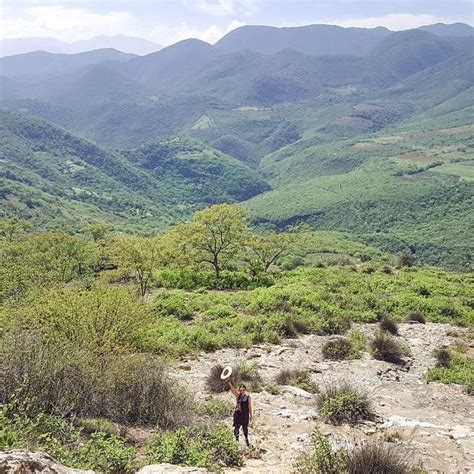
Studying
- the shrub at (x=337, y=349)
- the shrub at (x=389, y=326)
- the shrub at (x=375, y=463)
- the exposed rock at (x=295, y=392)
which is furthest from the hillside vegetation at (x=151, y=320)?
the shrub at (x=375, y=463)

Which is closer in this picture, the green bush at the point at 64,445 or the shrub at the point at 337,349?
the green bush at the point at 64,445

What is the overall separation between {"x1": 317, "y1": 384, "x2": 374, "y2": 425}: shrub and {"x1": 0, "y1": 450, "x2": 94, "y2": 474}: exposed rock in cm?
802

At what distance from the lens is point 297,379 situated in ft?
56.7

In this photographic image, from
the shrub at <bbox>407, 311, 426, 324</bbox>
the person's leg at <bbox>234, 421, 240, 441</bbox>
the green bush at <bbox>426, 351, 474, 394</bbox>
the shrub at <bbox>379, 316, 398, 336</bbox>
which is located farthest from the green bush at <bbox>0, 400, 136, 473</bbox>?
the shrub at <bbox>407, 311, 426, 324</bbox>

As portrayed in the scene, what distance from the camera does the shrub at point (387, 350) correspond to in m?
20.0

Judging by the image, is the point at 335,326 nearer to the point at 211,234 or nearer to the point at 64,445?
the point at 64,445

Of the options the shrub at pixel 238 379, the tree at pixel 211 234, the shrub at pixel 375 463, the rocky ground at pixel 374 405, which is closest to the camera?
the shrub at pixel 375 463

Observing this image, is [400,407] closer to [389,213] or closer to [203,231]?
[203,231]

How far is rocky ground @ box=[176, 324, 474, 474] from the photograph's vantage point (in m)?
11.6

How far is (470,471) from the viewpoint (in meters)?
10.6

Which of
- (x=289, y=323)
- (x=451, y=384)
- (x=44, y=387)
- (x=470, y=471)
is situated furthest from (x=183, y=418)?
(x=289, y=323)

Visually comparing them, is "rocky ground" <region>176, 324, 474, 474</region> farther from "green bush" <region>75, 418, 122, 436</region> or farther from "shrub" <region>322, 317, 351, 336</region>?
"green bush" <region>75, 418, 122, 436</region>

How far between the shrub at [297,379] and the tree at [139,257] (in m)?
17.2

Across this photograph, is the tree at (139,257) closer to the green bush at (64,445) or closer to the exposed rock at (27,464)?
the green bush at (64,445)
